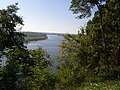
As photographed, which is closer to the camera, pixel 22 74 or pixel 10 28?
pixel 22 74

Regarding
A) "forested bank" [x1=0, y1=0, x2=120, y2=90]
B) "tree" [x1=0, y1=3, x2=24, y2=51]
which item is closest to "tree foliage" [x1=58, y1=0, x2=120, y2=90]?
"forested bank" [x1=0, y1=0, x2=120, y2=90]

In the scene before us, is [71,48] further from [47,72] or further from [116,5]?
[47,72]

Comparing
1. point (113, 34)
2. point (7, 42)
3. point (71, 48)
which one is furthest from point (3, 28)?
point (113, 34)

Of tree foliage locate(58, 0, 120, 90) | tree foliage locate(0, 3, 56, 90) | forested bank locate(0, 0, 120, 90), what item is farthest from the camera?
tree foliage locate(58, 0, 120, 90)

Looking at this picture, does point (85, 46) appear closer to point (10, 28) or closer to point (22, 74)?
point (10, 28)

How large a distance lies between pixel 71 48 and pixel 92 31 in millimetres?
3350

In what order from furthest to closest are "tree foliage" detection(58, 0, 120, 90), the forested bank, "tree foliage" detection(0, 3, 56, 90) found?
"tree foliage" detection(58, 0, 120, 90) → the forested bank → "tree foliage" detection(0, 3, 56, 90)

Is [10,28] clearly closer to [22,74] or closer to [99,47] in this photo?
[99,47]

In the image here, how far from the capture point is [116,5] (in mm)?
30047

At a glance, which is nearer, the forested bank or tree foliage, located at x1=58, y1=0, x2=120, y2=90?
the forested bank

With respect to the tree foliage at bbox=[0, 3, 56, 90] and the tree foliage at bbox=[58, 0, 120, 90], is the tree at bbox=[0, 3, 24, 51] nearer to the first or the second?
the tree foliage at bbox=[58, 0, 120, 90]

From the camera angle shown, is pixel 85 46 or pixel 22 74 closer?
pixel 22 74

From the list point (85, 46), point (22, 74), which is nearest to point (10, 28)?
point (85, 46)

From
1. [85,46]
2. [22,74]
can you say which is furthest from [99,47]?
[22,74]
